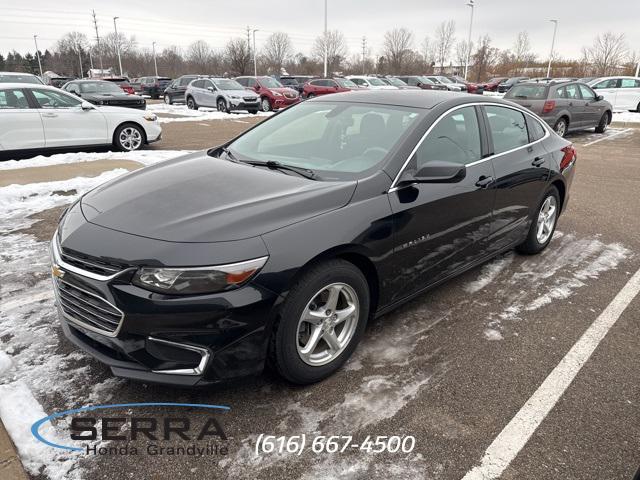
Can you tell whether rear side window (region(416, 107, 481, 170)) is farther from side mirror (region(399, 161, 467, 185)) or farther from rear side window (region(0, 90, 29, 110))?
rear side window (region(0, 90, 29, 110))

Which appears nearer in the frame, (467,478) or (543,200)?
(467,478)

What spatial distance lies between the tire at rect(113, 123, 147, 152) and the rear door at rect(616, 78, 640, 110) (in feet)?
71.1

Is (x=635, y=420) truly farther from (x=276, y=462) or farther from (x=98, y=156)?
(x=98, y=156)

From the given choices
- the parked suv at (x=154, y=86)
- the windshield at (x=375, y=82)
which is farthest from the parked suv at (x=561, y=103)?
the parked suv at (x=154, y=86)

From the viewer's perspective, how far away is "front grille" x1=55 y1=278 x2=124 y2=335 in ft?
8.13

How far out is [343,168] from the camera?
330 centimetres

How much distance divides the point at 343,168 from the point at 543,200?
2599mm

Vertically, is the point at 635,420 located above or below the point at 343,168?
below

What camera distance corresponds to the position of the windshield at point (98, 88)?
17844mm

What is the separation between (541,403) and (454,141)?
1.94 m

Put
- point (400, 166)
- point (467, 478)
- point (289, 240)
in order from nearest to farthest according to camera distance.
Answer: point (467, 478), point (289, 240), point (400, 166)

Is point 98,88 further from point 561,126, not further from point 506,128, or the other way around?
point 506,128

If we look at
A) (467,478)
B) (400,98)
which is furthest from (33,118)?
(467,478)

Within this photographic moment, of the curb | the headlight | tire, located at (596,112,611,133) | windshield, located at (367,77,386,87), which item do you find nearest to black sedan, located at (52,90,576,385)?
the headlight
